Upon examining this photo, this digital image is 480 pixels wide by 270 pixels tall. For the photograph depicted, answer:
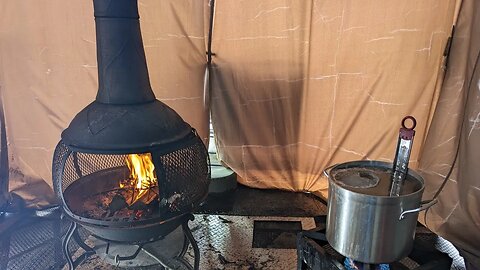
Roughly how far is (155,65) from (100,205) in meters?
0.87

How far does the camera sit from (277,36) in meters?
2.00

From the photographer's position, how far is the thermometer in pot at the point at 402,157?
38.6 inches

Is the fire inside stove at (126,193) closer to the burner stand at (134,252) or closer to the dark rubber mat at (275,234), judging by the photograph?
the burner stand at (134,252)

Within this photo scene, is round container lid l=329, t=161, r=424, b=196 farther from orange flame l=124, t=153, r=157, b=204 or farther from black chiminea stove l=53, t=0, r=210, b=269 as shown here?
orange flame l=124, t=153, r=157, b=204

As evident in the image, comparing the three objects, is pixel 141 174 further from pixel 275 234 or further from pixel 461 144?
pixel 461 144

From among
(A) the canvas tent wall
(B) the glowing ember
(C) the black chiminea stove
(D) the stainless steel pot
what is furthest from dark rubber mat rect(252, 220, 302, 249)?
(D) the stainless steel pot

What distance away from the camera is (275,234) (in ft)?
6.20

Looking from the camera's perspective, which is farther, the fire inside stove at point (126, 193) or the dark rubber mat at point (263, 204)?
the dark rubber mat at point (263, 204)

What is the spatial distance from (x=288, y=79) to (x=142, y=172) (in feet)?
3.35

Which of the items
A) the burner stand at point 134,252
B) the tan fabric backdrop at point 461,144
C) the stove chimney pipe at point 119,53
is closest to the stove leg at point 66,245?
the burner stand at point 134,252

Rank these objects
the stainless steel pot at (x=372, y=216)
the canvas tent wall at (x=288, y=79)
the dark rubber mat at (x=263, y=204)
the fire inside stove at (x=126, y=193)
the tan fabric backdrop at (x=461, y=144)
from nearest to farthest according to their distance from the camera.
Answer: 1. the stainless steel pot at (x=372, y=216)
2. the fire inside stove at (x=126, y=193)
3. the tan fabric backdrop at (x=461, y=144)
4. the canvas tent wall at (x=288, y=79)
5. the dark rubber mat at (x=263, y=204)

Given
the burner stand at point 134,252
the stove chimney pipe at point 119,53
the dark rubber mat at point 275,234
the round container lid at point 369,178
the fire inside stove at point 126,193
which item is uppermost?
the stove chimney pipe at point 119,53

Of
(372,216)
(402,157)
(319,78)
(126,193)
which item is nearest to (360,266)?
(372,216)

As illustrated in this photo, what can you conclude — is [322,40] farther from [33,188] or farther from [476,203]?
[33,188]
